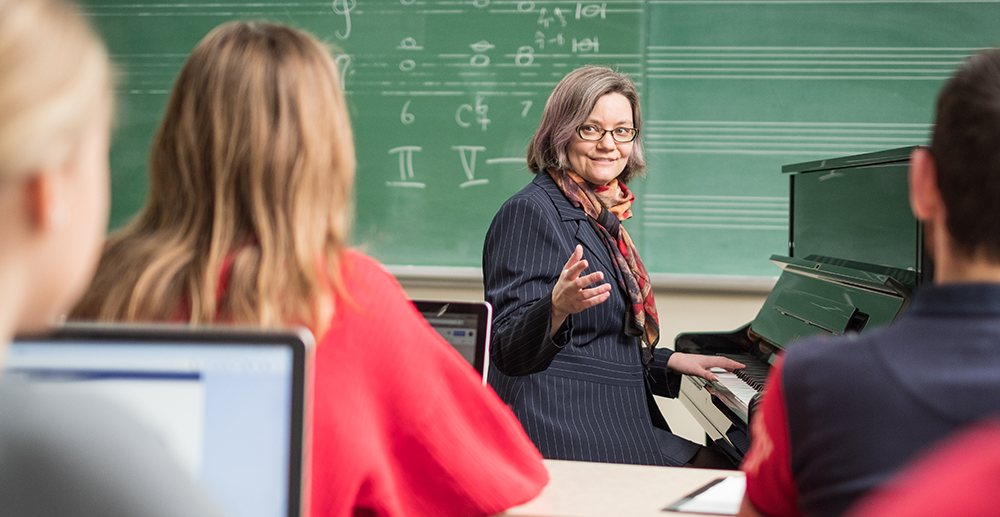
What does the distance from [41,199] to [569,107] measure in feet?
5.79

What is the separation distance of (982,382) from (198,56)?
0.86m

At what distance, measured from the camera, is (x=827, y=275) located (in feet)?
6.51

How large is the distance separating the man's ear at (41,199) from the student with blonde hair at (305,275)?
0.41 metres

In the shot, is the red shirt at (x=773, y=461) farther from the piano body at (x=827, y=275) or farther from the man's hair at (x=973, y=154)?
the piano body at (x=827, y=275)

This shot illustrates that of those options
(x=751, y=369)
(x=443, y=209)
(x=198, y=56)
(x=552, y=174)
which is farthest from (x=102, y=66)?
(x=443, y=209)

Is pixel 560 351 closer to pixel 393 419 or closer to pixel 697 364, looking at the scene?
pixel 697 364

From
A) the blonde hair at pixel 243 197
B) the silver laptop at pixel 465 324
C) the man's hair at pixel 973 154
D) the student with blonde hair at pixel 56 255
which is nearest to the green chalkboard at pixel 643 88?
the silver laptop at pixel 465 324

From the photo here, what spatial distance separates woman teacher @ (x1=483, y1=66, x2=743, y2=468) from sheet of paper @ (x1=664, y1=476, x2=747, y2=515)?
1.69 ft

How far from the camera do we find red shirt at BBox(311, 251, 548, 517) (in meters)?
0.83

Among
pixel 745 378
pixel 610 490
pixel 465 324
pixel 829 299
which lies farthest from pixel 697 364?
pixel 610 490

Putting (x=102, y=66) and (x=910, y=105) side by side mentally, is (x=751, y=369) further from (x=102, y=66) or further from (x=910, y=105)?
(x=102, y=66)

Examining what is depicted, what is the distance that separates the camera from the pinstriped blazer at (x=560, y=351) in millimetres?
1728

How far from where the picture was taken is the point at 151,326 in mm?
616

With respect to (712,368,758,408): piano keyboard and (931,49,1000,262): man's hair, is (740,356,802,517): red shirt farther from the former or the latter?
(712,368,758,408): piano keyboard
